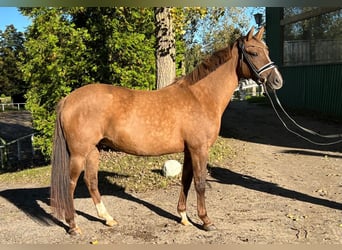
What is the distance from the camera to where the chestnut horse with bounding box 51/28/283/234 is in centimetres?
471

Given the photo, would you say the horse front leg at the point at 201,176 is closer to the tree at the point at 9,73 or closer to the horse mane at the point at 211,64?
the horse mane at the point at 211,64

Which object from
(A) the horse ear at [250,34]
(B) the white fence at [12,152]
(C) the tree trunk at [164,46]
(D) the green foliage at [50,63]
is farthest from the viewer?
(B) the white fence at [12,152]

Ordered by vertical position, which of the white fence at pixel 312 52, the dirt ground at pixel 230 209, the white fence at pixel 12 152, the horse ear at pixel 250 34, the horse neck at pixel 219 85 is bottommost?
the white fence at pixel 12 152

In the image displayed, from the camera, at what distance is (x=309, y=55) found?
63.1ft

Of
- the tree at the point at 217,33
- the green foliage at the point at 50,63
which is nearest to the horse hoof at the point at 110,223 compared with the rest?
the green foliage at the point at 50,63

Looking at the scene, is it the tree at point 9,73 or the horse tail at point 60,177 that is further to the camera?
the tree at point 9,73

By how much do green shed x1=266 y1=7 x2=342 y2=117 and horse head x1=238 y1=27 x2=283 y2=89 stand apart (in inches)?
499

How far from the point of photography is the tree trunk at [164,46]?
8.88m

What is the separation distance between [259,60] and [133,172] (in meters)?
4.03

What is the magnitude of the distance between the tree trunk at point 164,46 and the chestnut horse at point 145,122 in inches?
157

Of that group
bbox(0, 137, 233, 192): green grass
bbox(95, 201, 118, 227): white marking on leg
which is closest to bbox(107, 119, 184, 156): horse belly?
bbox(95, 201, 118, 227): white marking on leg

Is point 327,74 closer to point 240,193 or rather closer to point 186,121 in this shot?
point 240,193

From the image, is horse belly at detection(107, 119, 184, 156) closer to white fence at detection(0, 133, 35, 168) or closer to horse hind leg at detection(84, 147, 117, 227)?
horse hind leg at detection(84, 147, 117, 227)

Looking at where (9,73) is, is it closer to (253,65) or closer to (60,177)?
(60,177)
